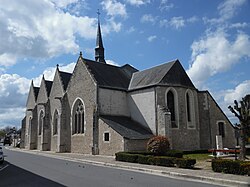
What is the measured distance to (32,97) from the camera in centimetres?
4509

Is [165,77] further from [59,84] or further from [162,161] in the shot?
[59,84]

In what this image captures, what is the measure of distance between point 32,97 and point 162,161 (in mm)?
35822

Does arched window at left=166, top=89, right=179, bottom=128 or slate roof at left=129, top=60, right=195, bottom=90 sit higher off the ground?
slate roof at left=129, top=60, right=195, bottom=90

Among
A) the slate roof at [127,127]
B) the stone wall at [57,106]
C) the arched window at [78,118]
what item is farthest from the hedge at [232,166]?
the stone wall at [57,106]

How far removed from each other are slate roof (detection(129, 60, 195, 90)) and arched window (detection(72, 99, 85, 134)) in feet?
20.7

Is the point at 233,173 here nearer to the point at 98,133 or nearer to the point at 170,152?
the point at 170,152

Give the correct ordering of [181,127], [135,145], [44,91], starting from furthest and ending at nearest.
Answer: [44,91] < [181,127] < [135,145]

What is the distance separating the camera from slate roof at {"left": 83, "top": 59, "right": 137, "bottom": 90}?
2806 centimetres

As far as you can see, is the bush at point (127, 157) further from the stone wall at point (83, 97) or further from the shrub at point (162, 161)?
the stone wall at point (83, 97)

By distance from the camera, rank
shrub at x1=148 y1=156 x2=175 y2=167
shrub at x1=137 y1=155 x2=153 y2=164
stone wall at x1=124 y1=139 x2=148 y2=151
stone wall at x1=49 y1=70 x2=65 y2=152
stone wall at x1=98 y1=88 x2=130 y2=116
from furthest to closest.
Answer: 1. stone wall at x1=49 y1=70 x2=65 y2=152
2. stone wall at x1=98 y1=88 x2=130 y2=116
3. stone wall at x1=124 y1=139 x2=148 y2=151
4. shrub at x1=137 y1=155 x2=153 y2=164
5. shrub at x1=148 y1=156 x2=175 y2=167

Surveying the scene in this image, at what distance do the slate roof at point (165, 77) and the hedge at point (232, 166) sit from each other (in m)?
14.9

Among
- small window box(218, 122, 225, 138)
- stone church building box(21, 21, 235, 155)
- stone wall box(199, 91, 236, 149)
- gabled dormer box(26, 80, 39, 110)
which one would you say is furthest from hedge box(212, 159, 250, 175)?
gabled dormer box(26, 80, 39, 110)

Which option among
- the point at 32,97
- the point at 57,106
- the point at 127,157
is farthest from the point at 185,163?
the point at 32,97

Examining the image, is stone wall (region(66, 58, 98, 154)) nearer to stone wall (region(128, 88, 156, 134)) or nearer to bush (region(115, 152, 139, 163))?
stone wall (region(128, 88, 156, 134))
